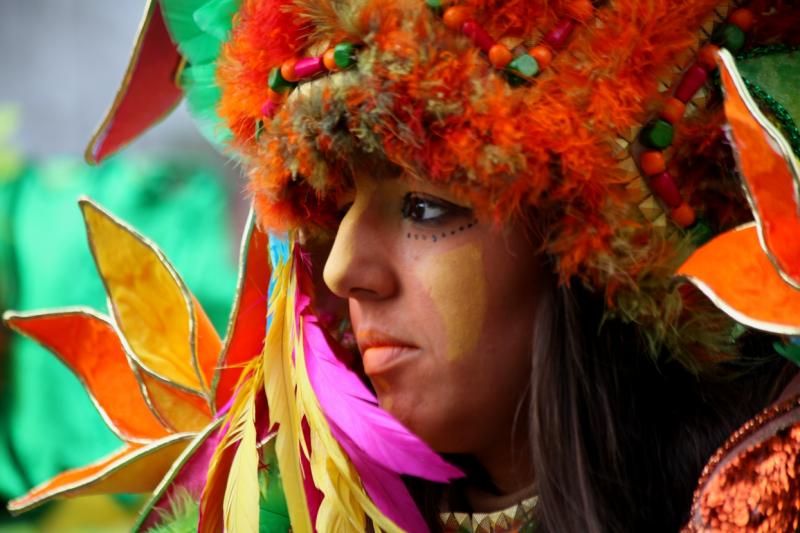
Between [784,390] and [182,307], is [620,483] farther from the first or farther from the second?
[182,307]

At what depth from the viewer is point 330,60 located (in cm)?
148

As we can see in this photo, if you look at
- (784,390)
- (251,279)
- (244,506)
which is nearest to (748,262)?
(784,390)

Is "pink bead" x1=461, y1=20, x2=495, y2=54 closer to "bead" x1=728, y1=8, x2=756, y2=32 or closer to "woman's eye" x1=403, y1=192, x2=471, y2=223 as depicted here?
"woman's eye" x1=403, y1=192, x2=471, y2=223

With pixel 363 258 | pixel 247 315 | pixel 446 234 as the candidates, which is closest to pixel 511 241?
pixel 446 234

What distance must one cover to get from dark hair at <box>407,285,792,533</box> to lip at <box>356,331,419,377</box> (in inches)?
6.8

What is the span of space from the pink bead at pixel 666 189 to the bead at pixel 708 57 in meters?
0.14

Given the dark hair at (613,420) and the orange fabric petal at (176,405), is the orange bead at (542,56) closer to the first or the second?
the dark hair at (613,420)

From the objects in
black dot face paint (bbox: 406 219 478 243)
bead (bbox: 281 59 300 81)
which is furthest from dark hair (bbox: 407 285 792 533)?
bead (bbox: 281 59 300 81)

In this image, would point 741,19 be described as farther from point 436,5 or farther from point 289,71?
point 289,71

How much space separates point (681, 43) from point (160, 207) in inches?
97.7

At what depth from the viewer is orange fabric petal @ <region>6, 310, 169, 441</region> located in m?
2.11

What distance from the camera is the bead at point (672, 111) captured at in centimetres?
141

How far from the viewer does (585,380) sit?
57.9 inches

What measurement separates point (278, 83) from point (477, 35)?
1.00ft
